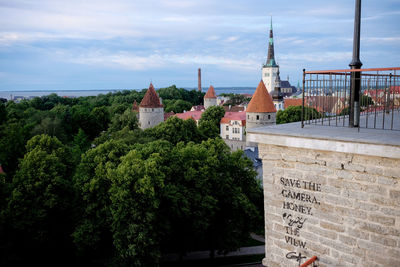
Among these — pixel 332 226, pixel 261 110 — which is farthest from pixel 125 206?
pixel 261 110

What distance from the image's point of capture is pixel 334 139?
4.52m

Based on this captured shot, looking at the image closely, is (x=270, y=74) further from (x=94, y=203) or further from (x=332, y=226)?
(x=332, y=226)

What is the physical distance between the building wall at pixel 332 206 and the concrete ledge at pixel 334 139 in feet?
0.16

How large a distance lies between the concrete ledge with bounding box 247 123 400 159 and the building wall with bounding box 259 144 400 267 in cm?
5

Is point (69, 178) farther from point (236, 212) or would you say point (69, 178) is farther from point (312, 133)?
point (312, 133)

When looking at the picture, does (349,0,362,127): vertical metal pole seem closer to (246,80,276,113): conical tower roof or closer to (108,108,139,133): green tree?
(108,108,139,133): green tree

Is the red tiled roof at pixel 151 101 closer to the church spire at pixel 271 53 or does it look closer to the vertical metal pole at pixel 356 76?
the vertical metal pole at pixel 356 76

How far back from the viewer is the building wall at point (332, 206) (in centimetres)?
433

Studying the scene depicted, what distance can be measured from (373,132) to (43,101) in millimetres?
67683

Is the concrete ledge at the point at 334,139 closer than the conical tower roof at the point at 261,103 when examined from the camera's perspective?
Yes

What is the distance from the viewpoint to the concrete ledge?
4141 mm

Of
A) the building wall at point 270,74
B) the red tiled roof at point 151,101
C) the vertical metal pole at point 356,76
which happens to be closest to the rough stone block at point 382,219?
the vertical metal pole at point 356,76

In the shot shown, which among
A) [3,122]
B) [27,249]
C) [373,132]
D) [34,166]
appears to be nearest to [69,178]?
[34,166]

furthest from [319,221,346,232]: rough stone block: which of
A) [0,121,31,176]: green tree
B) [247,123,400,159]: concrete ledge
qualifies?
[0,121,31,176]: green tree
